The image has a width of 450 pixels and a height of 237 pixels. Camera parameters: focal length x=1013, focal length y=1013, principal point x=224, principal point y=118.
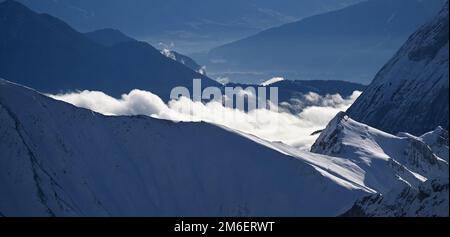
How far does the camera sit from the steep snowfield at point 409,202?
147875mm

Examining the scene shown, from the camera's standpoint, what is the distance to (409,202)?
546ft

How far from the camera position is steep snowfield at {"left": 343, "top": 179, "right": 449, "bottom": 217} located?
5822 inches

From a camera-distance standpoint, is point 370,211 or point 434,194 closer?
point 434,194

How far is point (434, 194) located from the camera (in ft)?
498
